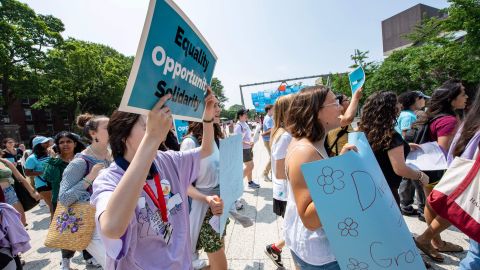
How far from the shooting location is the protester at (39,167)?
15.6 ft

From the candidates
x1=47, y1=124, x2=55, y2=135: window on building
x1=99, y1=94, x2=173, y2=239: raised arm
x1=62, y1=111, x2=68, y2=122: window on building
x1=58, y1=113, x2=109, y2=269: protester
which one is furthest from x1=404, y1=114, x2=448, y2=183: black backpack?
x1=47, y1=124, x2=55, y2=135: window on building

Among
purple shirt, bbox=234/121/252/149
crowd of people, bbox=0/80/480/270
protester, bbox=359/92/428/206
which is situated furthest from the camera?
purple shirt, bbox=234/121/252/149

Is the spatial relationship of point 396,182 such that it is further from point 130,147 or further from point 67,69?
point 67,69

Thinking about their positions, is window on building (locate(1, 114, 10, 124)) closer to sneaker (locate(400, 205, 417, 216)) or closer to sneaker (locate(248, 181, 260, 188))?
sneaker (locate(248, 181, 260, 188))

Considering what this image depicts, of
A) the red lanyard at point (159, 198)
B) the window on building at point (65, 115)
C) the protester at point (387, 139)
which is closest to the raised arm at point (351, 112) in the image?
the protester at point (387, 139)

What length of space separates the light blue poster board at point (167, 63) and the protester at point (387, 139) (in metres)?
2.10

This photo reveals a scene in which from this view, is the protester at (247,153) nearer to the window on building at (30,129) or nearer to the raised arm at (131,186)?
the raised arm at (131,186)

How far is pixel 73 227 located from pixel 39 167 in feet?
11.8

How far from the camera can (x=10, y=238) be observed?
229cm

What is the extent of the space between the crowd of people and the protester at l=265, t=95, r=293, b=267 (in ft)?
0.04

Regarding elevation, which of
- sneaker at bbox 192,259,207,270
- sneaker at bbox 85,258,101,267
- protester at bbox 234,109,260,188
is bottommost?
sneaker at bbox 85,258,101,267

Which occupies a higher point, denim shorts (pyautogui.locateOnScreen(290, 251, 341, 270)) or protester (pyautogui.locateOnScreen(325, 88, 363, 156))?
protester (pyautogui.locateOnScreen(325, 88, 363, 156))

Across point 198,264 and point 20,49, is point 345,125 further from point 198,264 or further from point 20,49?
point 20,49

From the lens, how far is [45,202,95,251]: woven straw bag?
7.63 ft
